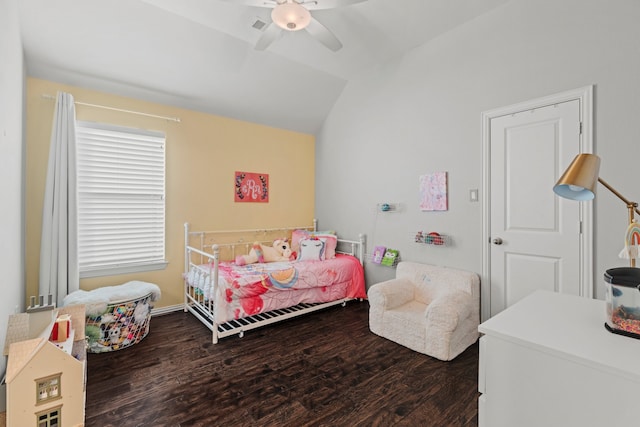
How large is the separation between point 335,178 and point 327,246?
1.06 m

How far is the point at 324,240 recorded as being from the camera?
3867mm

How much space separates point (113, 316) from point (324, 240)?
2317mm

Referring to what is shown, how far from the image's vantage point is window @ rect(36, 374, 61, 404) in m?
1.41

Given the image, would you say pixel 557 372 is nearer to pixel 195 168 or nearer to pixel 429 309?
pixel 429 309

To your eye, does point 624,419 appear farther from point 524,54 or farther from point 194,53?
point 194,53

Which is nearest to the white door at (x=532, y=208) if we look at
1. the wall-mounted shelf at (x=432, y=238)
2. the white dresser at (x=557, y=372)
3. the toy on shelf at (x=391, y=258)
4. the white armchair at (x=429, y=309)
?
the white armchair at (x=429, y=309)

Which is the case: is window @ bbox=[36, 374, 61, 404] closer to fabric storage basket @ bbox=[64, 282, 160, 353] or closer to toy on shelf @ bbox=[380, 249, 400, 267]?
fabric storage basket @ bbox=[64, 282, 160, 353]

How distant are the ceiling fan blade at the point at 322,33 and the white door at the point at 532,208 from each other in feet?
5.15

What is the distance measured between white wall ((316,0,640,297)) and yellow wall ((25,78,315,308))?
52 centimetres

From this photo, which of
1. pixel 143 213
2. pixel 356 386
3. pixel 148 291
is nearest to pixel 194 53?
pixel 143 213

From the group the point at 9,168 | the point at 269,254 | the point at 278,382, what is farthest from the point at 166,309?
the point at 9,168

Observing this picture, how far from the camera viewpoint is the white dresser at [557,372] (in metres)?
0.85

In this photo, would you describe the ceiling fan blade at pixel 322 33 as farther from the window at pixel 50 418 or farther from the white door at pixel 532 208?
the window at pixel 50 418

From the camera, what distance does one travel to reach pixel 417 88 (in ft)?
10.6
